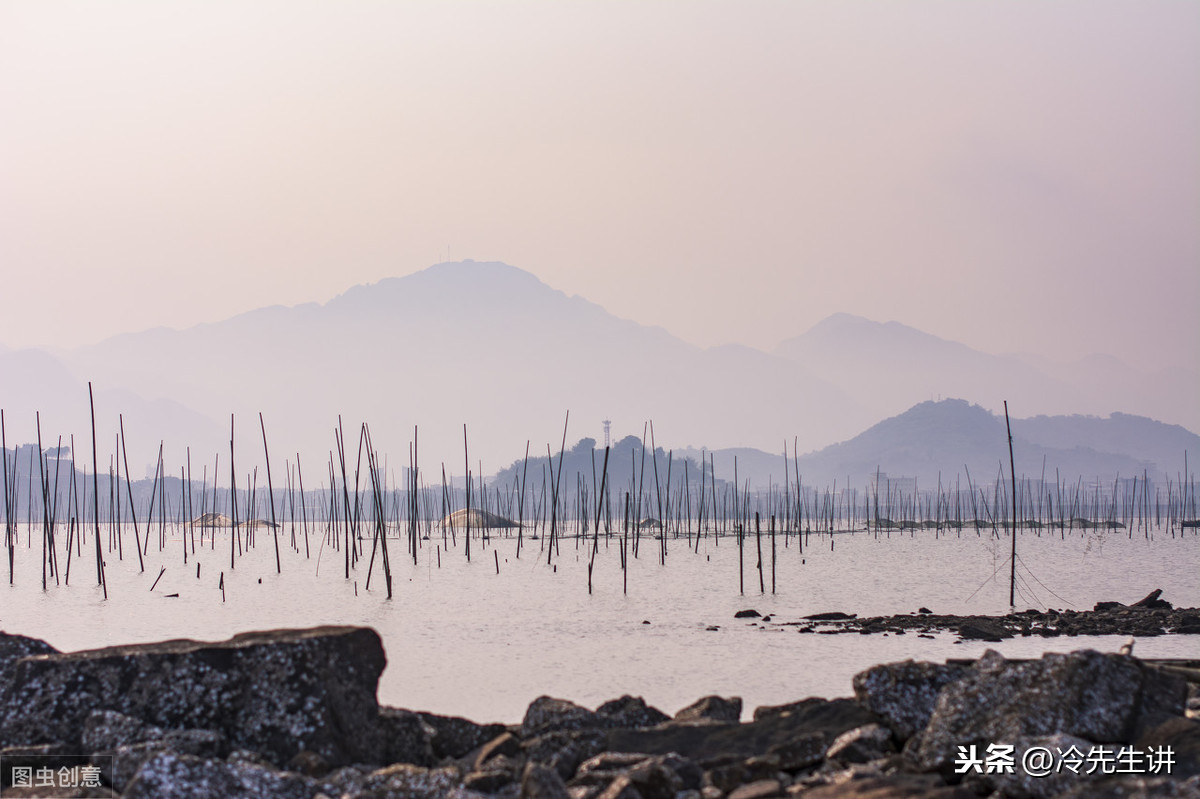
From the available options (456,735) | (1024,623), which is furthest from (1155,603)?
(456,735)

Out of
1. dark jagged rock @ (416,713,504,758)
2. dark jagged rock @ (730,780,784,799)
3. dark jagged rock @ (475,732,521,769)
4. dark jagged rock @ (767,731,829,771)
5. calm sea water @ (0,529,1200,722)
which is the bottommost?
calm sea water @ (0,529,1200,722)

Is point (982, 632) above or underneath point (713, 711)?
underneath

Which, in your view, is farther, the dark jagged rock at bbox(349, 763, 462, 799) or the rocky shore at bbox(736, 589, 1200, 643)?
the rocky shore at bbox(736, 589, 1200, 643)

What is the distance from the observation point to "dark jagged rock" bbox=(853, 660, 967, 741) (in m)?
8.21

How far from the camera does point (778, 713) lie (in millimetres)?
8859

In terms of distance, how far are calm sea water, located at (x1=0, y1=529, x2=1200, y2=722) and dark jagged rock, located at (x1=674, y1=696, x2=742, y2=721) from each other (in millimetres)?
3071

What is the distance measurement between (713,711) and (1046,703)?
304 cm

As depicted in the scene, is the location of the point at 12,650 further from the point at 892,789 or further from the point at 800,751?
the point at 892,789

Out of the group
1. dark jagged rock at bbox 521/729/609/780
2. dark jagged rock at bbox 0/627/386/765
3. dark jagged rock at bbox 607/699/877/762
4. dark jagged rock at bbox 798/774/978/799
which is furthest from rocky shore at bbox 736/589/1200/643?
dark jagged rock at bbox 0/627/386/765

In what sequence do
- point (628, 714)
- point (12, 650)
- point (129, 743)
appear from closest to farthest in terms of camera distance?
1. point (129, 743)
2. point (628, 714)
3. point (12, 650)

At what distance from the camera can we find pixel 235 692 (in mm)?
8172

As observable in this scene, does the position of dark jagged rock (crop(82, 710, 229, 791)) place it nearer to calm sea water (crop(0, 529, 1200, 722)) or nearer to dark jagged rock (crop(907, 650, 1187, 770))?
calm sea water (crop(0, 529, 1200, 722))

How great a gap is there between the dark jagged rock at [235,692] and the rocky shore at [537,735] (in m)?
0.01

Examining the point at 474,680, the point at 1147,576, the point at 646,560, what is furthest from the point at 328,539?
the point at 474,680
